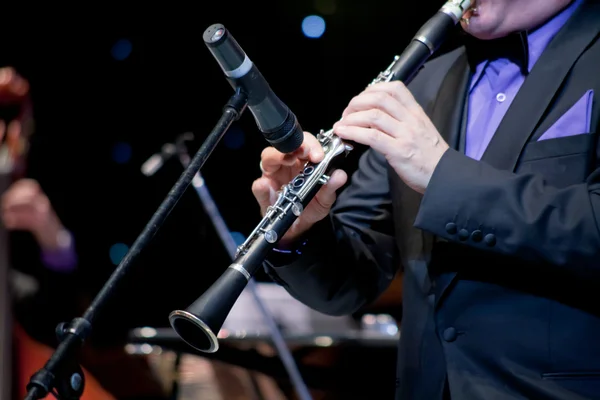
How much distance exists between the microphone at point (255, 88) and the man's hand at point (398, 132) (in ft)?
0.51

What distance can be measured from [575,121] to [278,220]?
0.59 m

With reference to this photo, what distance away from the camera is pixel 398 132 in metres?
1.36

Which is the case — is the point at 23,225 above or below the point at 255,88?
above

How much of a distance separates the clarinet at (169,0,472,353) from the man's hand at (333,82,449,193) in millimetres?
96

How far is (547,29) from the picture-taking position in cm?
159

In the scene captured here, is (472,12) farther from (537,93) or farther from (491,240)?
(491,240)

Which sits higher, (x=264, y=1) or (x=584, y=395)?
(x=264, y=1)

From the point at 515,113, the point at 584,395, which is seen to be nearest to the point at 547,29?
the point at 515,113

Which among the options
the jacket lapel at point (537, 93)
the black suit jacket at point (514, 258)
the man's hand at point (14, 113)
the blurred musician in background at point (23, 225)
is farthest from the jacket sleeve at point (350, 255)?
the man's hand at point (14, 113)

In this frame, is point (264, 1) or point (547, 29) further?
point (264, 1)

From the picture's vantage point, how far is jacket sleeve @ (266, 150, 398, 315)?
5.26ft

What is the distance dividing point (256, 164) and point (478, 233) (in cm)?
329

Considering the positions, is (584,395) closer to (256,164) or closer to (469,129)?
(469,129)

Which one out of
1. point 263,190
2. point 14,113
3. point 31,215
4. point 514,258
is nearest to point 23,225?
point 31,215
